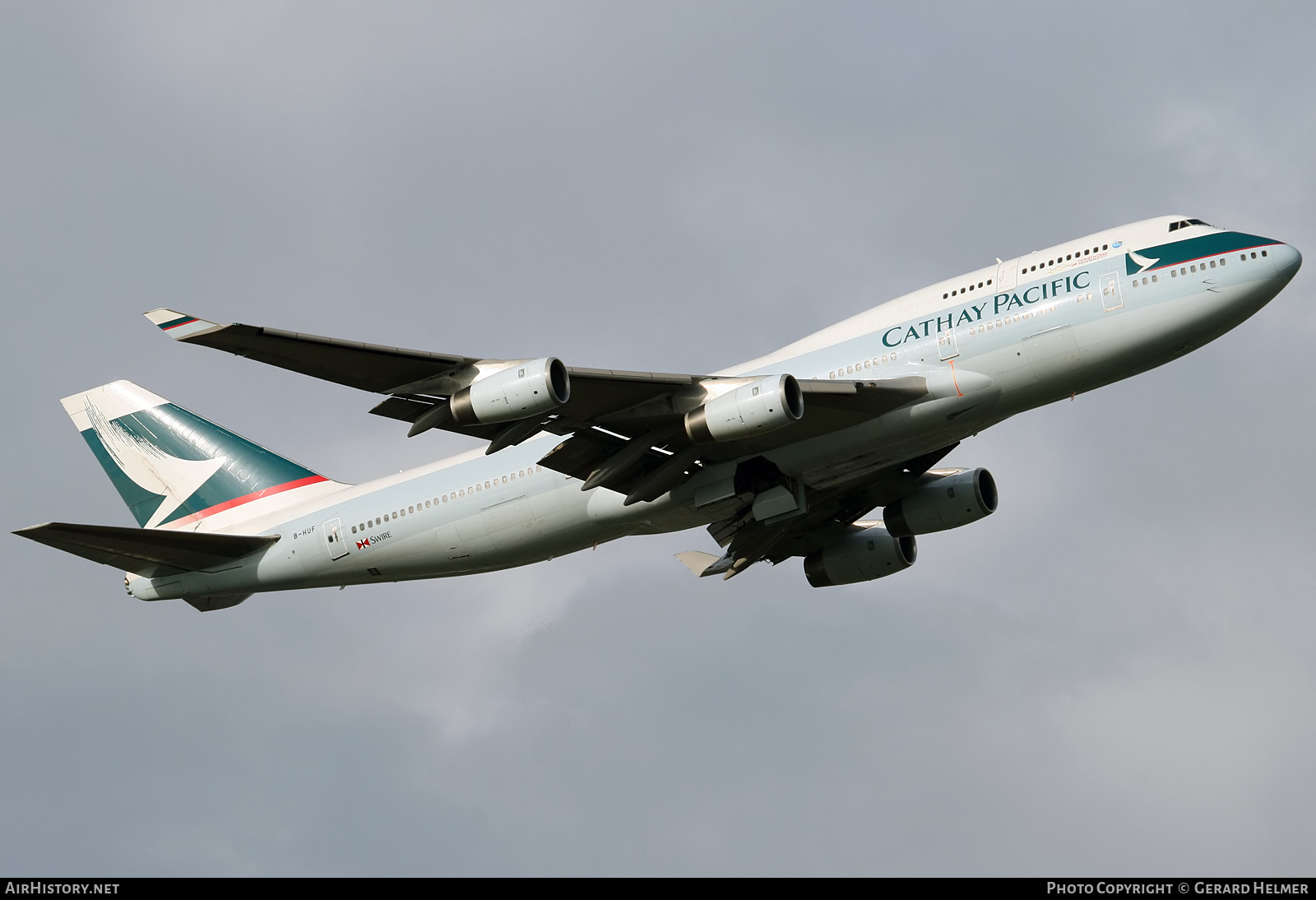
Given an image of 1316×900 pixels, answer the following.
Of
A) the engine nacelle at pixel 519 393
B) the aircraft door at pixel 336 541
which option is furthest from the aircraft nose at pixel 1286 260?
the aircraft door at pixel 336 541

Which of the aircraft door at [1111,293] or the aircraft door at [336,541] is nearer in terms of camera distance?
the aircraft door at [1111,293]

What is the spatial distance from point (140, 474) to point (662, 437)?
72.3 feet

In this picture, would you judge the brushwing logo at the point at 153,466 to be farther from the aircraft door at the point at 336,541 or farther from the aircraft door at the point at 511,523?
the aircraft door at the point at 511,523

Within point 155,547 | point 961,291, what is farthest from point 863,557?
point 155,547

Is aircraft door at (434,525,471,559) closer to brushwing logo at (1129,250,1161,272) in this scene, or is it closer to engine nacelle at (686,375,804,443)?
engine nacelle at (686,375,804,443)

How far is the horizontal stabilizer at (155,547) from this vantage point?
3959cm

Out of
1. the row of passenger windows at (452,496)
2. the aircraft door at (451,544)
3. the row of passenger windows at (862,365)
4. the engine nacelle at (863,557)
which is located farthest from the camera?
the engine nacelle at (863,557)

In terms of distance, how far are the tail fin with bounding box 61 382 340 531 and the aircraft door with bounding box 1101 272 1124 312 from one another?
966 inches

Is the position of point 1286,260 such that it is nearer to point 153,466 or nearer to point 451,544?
point 451,544

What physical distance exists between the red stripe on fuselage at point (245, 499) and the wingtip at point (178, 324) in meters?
16.4

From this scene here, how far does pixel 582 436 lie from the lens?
35625 mm

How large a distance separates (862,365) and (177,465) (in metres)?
25.2

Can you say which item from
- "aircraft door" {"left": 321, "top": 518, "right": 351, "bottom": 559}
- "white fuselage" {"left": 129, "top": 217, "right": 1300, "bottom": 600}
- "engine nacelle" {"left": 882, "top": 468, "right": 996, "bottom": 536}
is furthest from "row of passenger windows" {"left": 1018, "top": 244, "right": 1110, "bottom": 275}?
"aircraft door" {"left": 321, "top": 518, "right": 351, "bottom": 559}
